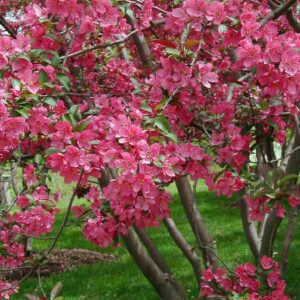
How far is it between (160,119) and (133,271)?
374 centimetres

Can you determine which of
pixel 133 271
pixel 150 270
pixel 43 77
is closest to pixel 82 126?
pixel 43 77

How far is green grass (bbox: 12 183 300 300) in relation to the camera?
14.5 ft

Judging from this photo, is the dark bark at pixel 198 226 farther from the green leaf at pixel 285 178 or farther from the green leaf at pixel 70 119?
the green leaf at pixel 70 119

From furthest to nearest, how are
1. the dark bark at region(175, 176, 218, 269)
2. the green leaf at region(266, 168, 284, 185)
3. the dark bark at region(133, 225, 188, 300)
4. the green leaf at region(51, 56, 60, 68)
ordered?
the dark bark at region(133, 225, 188, 300) → the dark bark at region(175, 176, 218, 269) → the green leaf at region(266, 168, 284, 185) → the green leaf at region(51, 56, 60, 68)

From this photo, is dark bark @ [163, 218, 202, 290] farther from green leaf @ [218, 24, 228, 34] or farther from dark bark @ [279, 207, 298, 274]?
green leaf @ [218, 24, 228, 34]

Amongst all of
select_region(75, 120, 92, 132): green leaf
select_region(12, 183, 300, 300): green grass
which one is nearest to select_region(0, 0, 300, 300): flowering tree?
select_region(75, 120, 92, 132): green leaf

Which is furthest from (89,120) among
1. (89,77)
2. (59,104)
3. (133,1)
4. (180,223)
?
(180,223)

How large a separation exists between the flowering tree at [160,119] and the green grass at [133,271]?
0.83 meters

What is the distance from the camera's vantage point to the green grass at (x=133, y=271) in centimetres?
443

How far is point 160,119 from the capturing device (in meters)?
1.63

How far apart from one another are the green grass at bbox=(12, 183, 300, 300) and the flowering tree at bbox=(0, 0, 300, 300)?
0.83 metres

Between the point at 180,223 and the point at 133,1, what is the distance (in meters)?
5.06

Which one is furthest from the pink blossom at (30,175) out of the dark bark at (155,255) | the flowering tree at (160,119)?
the dark bark at (155,255)

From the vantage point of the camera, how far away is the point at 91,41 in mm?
2857
